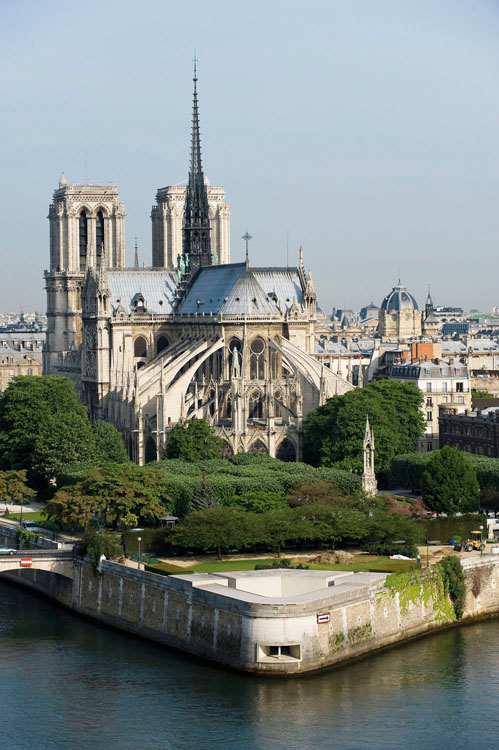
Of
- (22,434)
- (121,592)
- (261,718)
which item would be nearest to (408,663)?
(261,718)

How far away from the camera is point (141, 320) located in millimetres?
131125

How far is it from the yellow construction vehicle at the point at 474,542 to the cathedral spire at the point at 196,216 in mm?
54848

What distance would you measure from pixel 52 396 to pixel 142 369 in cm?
1547

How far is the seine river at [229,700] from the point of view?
5903 cm

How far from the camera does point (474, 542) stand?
8231cm

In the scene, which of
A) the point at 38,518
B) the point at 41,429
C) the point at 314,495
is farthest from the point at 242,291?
the point at 314,495

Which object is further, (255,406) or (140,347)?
(140,347)

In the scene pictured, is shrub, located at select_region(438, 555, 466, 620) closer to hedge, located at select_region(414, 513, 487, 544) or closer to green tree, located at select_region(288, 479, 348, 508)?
hedge, located at select_region(414, 513, 487, 544)

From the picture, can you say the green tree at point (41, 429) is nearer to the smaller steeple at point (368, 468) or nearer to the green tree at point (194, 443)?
the green tree at point (194, 443)

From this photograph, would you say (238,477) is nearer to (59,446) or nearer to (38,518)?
(38,518)

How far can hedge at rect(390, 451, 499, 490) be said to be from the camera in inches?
3706

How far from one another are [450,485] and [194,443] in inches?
847

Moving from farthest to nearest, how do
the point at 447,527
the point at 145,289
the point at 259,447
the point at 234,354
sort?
the point at 145,289 < the point at 234,354 < the point at 259,447 < the point at 447,527

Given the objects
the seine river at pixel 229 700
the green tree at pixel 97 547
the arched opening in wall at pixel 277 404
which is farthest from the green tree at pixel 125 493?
the arched opening in wall at pixel 277 404
